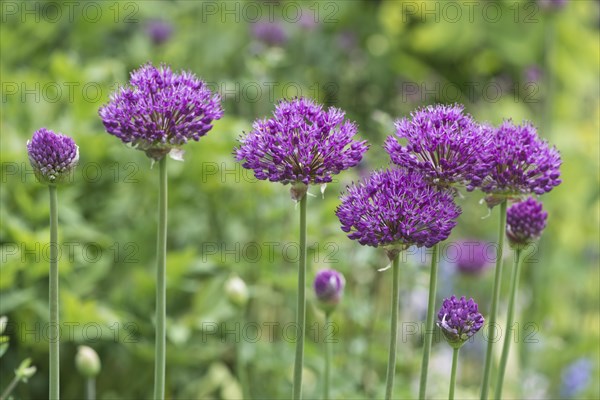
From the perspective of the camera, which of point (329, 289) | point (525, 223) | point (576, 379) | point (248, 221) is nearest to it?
point (525, 223)

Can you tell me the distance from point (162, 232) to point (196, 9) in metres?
3.09

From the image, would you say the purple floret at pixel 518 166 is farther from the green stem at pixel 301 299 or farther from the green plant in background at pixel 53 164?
the green plant in background at pixel 53 164

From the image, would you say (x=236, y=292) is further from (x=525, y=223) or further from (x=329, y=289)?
(x=525, y=223)

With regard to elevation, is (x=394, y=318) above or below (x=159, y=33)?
below

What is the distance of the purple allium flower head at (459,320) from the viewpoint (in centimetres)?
134

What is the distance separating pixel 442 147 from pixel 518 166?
0.60 feet

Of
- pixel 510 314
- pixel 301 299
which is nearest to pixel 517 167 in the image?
pixel 510 314

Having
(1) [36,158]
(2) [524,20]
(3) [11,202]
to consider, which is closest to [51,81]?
(3) [11,202]

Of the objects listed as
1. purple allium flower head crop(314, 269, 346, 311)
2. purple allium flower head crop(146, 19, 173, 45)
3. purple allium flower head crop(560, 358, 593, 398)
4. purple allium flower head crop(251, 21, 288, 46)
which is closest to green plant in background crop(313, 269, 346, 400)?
purple allium flower head crop(314, 269, 346, 311)

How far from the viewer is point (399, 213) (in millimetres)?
1245

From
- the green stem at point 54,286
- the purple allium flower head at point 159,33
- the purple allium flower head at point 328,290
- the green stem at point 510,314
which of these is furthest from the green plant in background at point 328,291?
the purple allium flower head at point 159,33

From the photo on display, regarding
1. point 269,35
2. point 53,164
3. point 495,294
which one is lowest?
point 495,294

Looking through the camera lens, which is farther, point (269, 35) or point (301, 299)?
point (269, 35)

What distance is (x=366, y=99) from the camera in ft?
13.2
